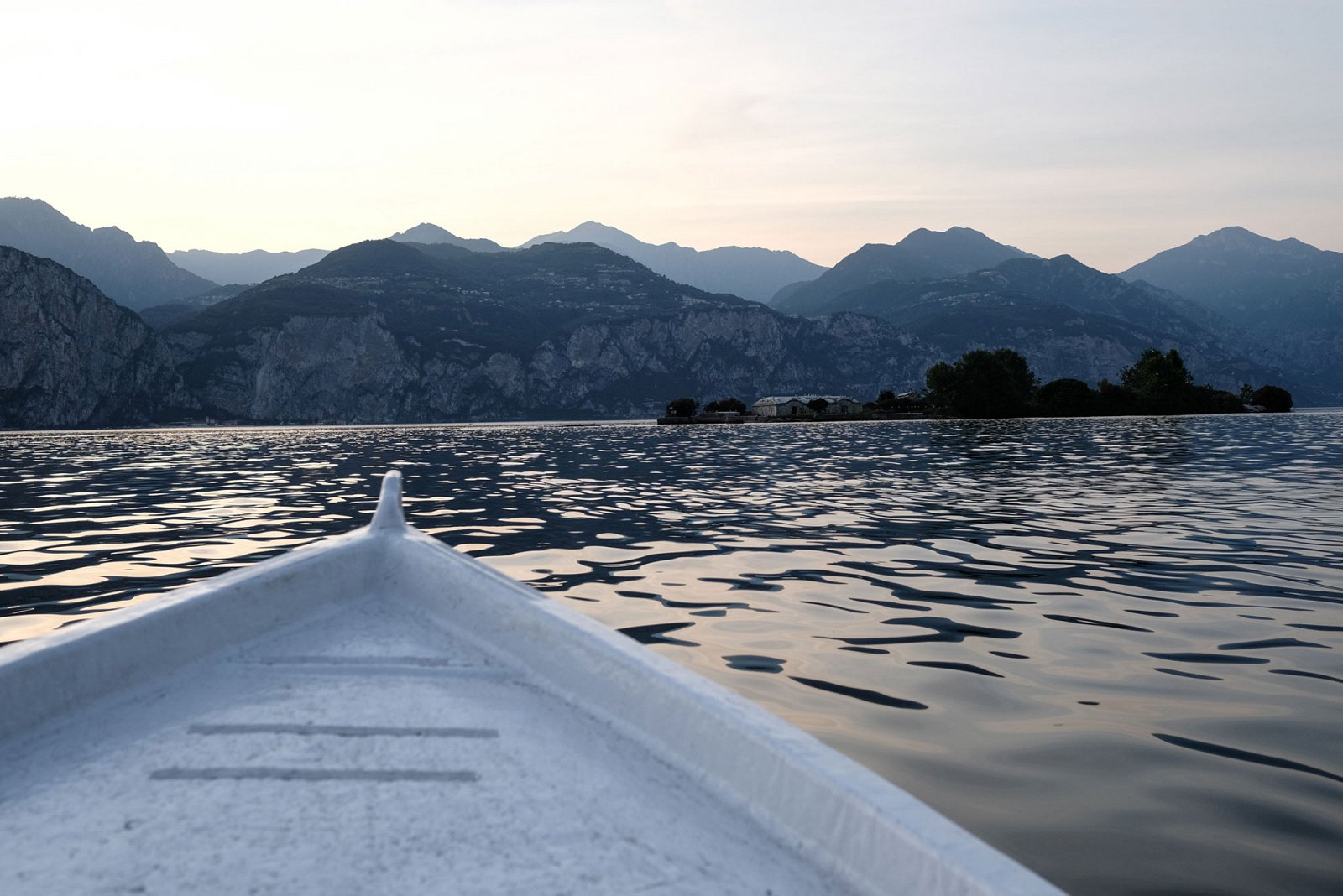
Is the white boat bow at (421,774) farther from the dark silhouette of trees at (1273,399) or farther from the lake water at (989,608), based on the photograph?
the dark silhouette of trees at (1273,399)

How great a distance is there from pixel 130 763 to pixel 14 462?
4985 cm

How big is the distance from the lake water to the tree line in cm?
11157

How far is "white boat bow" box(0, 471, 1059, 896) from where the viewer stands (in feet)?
8.59

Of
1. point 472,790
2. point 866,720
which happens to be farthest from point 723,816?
point 866,720

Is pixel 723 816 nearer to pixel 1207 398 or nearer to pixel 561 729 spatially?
pixel 561 729

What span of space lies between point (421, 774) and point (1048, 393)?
150041 mm

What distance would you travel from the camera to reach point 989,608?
9219 millimetres

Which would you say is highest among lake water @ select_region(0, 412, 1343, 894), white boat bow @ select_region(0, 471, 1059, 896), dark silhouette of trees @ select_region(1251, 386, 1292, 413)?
dark silhouette of trees @ select_region(1251, 386, 1292, 413)

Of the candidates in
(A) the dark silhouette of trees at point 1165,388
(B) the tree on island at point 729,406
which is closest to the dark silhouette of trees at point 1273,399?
(A) the dark silhouette of trees at point 1165,388

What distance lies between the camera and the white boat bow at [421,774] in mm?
2619

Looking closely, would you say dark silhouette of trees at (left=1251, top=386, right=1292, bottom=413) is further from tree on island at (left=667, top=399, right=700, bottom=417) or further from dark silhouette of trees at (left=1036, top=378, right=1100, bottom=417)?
tree on island at (left=667, top=399, right=700, bottom=417)

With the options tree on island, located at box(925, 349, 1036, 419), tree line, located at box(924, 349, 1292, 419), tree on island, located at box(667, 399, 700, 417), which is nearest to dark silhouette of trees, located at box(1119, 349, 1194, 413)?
tree line, located at box(924, 349, 1292, 419)

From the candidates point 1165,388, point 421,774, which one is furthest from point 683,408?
point 421,774

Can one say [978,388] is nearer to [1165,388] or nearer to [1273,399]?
[1165,388]
